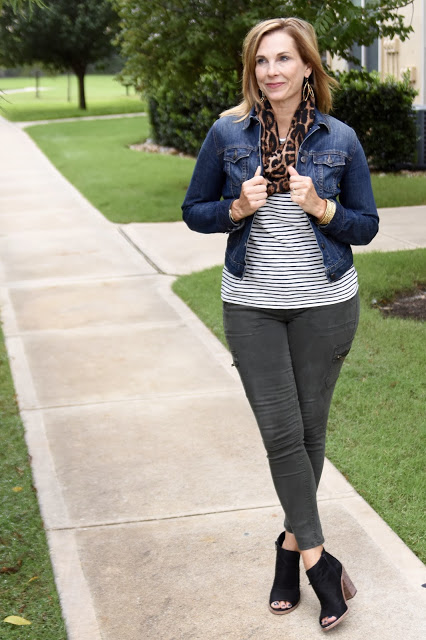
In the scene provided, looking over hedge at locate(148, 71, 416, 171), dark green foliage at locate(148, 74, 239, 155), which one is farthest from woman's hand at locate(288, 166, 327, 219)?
dark green foliage at locate(148, 74, 239, 155)

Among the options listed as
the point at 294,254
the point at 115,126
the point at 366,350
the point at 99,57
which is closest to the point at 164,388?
the point at 366,350

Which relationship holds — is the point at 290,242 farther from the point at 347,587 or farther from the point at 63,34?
the point at 63,34

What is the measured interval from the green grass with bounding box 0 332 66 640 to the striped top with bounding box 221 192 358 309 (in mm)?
1434

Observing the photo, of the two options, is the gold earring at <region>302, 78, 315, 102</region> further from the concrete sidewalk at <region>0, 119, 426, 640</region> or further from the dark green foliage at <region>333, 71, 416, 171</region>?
the dark green foliage at <region>333, 71, 416, 171</region>

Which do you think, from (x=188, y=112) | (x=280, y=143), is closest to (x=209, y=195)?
(x=280, y=143)

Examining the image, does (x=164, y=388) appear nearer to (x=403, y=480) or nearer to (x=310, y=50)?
(x=403, y=480)

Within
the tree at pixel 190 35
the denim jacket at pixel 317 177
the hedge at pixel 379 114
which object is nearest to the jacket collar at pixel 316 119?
the denim jacket at pixel 317 177

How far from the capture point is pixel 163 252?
1047cm

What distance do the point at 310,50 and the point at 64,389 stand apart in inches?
140

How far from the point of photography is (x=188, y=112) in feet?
70.5

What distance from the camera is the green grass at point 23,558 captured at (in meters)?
3.53

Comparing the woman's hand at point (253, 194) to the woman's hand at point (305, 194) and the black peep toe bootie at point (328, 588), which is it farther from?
the black peep toe bootie at point (328, 588)

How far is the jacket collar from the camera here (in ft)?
10.6

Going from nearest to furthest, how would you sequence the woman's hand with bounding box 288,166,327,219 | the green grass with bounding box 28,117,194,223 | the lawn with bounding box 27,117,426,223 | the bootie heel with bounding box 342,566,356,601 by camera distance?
the woman's hand with bounding box 288,166,327,219 < the bootie heel with bounding box 342,566,356,601 < the lawn with bounding box 27,117,426,223 < the green grass with bounding box 28,117,194,223
